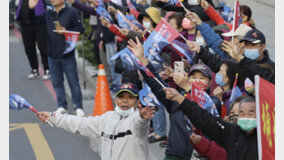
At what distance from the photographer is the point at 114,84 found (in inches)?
421

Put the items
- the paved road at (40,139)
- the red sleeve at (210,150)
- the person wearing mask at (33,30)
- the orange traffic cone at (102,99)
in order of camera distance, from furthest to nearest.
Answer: the person wearing mask at (33,30), the orange traffic cone at (102,99), the paved road at (40,139), the red sleeve at (210,150)

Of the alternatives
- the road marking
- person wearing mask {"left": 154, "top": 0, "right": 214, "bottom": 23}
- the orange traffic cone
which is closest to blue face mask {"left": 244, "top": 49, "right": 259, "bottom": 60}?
person wearing mask {"left": 154, "top": 0, "right": 214, "bottom": 23}

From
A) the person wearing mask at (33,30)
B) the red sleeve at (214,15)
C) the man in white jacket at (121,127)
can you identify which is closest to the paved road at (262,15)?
the red sleeve at (214,15)

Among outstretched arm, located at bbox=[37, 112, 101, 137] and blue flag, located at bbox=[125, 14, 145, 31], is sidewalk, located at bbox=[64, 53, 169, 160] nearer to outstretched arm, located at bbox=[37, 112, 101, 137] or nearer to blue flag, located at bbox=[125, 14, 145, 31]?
blue flag, located at bbox=[125, 14, 145, 31]

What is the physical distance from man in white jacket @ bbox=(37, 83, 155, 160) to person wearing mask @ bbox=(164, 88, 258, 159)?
2.40ft

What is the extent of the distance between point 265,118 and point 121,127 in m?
1.68

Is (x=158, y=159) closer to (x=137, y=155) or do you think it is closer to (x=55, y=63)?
(x=137, y=155)

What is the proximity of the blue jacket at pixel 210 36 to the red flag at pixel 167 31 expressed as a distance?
1.05 ft

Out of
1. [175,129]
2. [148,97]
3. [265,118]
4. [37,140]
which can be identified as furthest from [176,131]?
[37,140]

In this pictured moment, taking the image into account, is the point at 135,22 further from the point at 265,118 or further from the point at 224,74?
the point at 265,118

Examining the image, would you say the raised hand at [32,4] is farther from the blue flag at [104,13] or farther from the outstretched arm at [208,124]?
the outstretched arm at [208,124]

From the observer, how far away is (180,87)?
6.33 m

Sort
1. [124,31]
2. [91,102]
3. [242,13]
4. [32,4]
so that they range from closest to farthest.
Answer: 1. [242,13]
2. [124,31]
3. [91,102]
4. [32,4]

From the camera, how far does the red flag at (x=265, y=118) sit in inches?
143
